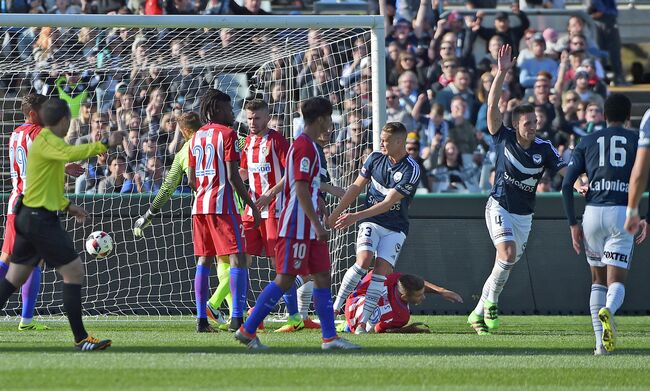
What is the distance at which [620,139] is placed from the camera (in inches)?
357

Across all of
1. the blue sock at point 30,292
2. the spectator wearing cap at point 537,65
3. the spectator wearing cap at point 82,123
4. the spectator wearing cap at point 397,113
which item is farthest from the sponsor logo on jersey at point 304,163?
the spectator wearing cap at point 537,65

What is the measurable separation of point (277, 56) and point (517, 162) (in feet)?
12.1

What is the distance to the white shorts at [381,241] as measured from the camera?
37.0 feet

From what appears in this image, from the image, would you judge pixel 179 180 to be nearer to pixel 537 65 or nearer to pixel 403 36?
pixel 403 36

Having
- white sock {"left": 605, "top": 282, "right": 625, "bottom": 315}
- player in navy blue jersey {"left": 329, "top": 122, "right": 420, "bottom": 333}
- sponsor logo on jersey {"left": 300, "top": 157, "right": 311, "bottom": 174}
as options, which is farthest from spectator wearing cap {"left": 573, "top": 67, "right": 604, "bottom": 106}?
sponsor logo on jersey {"left": 300, "top": 157, "right": 311, "bottom": 174}

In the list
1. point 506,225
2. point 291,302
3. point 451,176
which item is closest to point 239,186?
point 291,302

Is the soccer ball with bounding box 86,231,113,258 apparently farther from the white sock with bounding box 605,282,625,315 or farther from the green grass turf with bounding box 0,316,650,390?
the white sock with bounding box 605,282,625,315

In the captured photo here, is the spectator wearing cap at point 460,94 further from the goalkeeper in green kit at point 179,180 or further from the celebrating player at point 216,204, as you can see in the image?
the celebrating player at point 216,204

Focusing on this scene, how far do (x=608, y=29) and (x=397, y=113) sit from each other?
19.5 feet

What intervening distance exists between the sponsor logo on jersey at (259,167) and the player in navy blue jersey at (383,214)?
2.83ft

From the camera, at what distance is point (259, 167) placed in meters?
11.4

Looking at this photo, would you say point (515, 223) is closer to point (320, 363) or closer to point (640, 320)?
point (640, 320)

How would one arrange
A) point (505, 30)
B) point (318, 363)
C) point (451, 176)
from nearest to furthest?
point (318, 363) < point (451, 176) < point (505, 30)

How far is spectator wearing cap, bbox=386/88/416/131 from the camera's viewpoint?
698 inches
